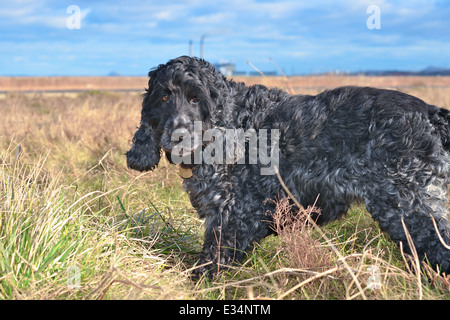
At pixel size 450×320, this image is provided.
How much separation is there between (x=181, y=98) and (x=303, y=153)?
1.14m

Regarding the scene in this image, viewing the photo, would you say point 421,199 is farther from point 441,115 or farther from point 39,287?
point 39,287

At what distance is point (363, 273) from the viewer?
313 cm

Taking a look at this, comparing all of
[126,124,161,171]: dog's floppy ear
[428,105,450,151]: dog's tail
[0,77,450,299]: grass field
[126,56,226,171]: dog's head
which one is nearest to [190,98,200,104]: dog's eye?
[126,56,226,171]: dog's head

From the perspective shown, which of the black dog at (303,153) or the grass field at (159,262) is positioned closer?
the grass field at (159,262)

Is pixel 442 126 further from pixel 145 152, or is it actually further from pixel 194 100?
pixel 145 152

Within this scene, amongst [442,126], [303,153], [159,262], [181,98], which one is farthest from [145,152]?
[442,126]

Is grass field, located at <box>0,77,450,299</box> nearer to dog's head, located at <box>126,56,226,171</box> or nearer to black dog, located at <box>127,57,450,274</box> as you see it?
black dog, located at <box>127,57,450,274</box>

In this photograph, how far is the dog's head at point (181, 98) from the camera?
3.54 meters

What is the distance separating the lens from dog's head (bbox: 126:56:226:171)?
354 centimetres

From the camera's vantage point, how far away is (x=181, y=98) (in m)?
3.59

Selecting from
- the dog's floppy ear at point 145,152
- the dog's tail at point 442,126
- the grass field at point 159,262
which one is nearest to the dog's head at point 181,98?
the dog's floppy ear at point 145,152

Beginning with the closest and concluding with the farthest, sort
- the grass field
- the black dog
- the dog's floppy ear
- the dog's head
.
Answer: the grass field
the black dog
the dog's head
the dog's floppy ear

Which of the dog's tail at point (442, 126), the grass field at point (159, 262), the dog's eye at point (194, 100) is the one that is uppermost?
the dog's eye at point (194, 100)

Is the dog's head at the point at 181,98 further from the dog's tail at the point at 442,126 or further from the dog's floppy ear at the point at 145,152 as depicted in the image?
the dog's tail at the point at 442,126
